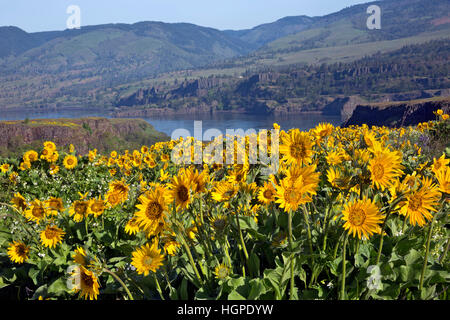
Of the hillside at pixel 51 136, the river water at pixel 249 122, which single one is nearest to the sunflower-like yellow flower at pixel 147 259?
the hillside at pixel 51 136

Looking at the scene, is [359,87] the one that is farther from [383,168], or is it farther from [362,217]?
[362,217]

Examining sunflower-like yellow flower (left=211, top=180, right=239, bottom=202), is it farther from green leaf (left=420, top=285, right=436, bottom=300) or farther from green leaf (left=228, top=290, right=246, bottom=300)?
green leaf (left=420, top=285, right=436, bottom=300)

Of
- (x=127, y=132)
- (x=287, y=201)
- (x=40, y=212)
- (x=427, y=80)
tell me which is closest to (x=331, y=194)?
(x=287, y=201)

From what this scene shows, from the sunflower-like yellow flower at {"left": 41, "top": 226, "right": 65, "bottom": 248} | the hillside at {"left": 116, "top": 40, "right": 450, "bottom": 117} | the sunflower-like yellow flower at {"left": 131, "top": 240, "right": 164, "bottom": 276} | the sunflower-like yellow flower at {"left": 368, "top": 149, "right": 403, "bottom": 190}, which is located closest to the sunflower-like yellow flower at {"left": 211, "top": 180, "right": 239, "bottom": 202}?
the sunflower-like yellow flower at {"left": 131, "top": 240, "right": 164, "bottom": 276}

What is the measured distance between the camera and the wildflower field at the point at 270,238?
1.81 meters

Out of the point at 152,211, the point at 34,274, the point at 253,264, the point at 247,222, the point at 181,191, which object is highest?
the point at 181,191

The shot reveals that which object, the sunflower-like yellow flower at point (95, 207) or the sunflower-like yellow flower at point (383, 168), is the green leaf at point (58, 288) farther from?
the sunflower-like yellow flower at point (383, 168)

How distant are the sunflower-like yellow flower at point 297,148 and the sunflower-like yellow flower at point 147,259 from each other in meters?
1.00

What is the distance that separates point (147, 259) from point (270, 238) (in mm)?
988

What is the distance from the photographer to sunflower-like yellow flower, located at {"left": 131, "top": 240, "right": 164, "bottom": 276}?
6.40 feet

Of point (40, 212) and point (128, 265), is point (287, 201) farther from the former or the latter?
point (40, 212)

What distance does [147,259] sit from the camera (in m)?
1.97

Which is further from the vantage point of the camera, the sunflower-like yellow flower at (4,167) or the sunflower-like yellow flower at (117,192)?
the sunflower-like yellow flower at (4,167)

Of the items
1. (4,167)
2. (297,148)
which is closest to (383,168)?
(297,148)
